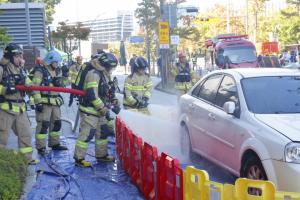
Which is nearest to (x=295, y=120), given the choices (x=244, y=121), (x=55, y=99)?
(x=244, y=121)

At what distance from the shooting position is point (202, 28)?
65.4 metres

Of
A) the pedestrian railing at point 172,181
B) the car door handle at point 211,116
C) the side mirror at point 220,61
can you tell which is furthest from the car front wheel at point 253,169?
the side mirror at point 220,61

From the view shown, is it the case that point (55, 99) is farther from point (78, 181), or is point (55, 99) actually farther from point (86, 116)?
point (78, 181)

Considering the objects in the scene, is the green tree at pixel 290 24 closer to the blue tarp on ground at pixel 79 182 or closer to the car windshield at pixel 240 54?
the car windshield at pixel 240 54

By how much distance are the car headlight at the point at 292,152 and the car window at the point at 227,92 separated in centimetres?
136

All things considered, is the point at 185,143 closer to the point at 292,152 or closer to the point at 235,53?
the point at 292,152

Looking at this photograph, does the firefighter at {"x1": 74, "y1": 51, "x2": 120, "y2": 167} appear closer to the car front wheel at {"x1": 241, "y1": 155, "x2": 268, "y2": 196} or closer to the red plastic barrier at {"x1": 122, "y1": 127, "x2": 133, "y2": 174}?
the red plastic barrier at {"x1": 122, "y1": 127, "x2": 133, "y2": 174}

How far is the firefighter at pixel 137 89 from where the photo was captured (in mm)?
9414

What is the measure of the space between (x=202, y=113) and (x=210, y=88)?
16.3 inches

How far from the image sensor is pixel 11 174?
18.7ft

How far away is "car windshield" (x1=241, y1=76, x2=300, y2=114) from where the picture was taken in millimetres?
5898

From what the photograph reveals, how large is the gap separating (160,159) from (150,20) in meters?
37.8

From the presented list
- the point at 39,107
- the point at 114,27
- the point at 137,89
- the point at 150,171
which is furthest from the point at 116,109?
the point at 114,27

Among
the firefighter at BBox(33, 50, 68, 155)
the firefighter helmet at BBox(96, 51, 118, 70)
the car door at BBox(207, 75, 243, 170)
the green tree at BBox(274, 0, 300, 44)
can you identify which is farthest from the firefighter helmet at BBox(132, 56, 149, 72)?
the green tree at BBox(274, 0, 300, 44)
